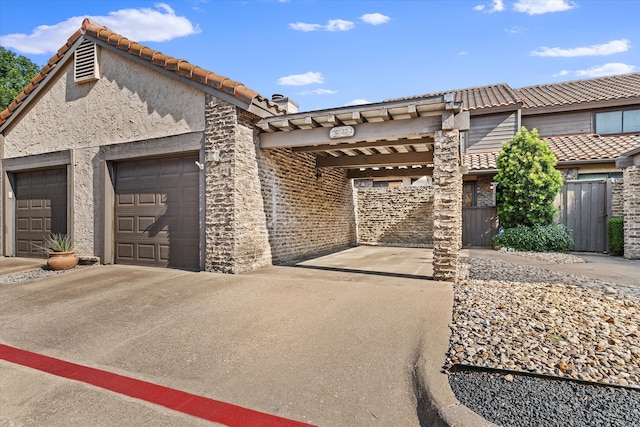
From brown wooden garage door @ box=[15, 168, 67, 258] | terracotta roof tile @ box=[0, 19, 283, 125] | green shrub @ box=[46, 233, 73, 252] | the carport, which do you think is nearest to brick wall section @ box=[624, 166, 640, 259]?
the carport

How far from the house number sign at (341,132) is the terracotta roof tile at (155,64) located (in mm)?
1482

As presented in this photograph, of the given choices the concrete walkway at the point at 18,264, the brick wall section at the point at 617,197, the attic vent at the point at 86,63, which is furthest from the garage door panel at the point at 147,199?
the brick wall section at the point at 617,197

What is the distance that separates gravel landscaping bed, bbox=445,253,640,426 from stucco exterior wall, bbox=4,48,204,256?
6163mm

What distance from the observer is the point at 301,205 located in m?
9.31

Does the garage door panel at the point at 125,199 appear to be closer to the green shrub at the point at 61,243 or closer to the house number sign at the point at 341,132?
the green shrub at the point at 61,243

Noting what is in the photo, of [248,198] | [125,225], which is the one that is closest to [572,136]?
[248,198]

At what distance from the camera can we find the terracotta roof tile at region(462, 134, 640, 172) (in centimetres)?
1159

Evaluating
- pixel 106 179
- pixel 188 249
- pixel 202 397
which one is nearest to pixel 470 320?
pixel 202 397

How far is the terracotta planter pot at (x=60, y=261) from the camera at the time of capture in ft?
23.7

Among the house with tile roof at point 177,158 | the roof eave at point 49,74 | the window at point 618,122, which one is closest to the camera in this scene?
the house with tile roof at point 177,158

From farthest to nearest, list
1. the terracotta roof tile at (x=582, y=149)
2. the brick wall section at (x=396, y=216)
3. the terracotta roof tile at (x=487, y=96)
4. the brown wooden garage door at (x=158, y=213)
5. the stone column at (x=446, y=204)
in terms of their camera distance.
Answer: the terracotta roof tile at (x=487, y=96) < the brick wall section at (x=396, y=216) < the terracotta roof tile at (x=582, y=149) < the brown wooden garage door at (x=158, y=213) < the stone column at (x=446, y=204)

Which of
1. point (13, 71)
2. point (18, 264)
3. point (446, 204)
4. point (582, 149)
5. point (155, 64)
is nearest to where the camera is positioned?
point (446, 204)

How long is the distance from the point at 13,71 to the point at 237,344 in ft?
99.0

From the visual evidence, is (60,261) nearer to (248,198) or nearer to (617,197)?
(248,198)
